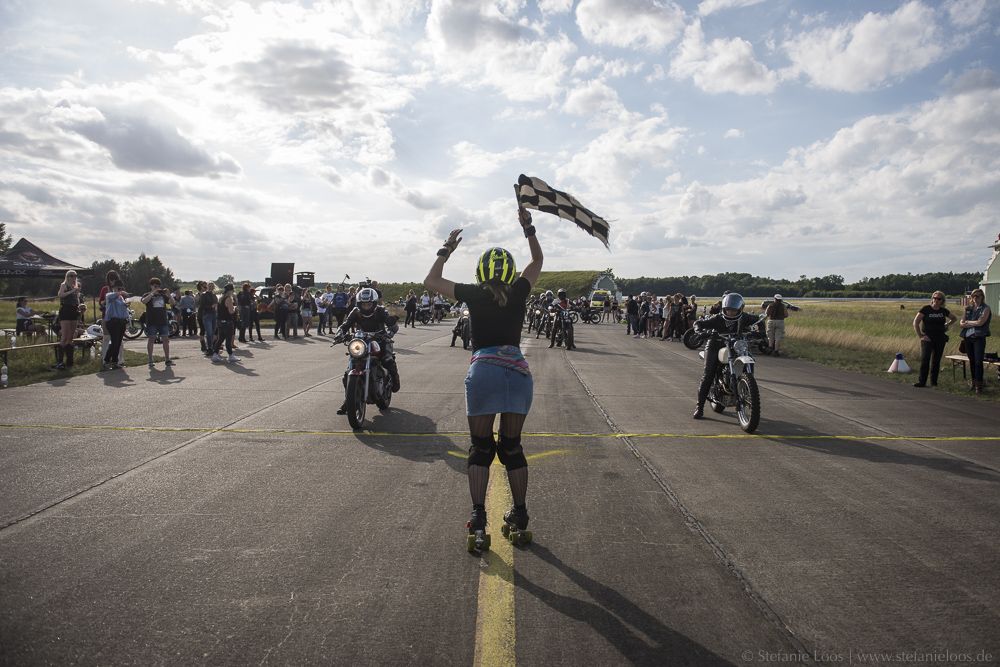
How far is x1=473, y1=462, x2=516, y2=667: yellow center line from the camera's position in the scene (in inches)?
103

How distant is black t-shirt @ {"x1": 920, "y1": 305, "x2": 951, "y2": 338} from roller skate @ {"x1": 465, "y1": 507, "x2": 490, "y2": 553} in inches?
461

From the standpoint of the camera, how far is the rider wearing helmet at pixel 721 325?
8.16 m

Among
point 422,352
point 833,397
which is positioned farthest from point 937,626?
point 422,352

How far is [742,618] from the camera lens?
2.94m

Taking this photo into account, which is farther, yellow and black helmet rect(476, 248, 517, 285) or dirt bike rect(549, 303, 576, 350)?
dirt bike rect(549, 303, 576, 350)

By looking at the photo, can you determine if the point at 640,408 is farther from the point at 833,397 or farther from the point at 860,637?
the point at 860,637

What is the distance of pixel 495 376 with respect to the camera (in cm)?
379

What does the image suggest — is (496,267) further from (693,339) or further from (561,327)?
(561,327)

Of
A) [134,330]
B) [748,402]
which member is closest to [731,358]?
[748,402]

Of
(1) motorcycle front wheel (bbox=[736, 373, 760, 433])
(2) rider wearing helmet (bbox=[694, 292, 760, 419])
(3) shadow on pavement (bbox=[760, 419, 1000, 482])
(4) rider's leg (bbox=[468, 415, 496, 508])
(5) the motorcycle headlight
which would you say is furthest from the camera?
(2) rider wearing helmet (bbox=[694, 292, 760, 419])

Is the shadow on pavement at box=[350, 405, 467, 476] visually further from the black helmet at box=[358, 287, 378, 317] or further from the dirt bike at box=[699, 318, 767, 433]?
the dirt bike at box=[699, 318, 767, 433]

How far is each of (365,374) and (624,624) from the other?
553 cm

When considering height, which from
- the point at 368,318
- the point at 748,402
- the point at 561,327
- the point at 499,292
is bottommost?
the point at 748,402

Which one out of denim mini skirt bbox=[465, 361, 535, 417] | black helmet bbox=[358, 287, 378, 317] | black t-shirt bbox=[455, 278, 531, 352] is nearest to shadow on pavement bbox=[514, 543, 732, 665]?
denim mini skirt bbox=[465, 361, 535, 417]
